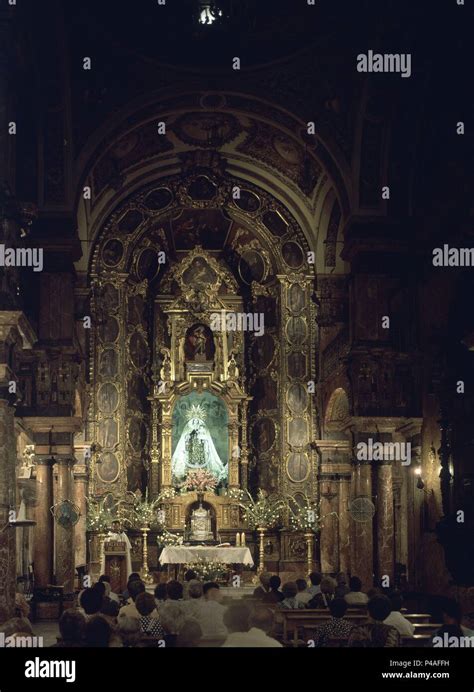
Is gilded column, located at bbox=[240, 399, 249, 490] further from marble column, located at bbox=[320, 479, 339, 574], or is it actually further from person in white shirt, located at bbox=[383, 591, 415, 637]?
person in white shirt, located at bbox=[383, 591, 415, 637]

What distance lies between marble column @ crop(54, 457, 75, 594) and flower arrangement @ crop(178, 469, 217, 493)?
25.3ft

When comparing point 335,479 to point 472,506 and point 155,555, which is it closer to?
point 155,555

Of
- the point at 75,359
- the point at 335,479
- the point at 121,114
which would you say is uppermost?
the point at 121,114

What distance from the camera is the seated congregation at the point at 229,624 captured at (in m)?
10.0

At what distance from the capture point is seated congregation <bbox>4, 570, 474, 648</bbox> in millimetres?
10008

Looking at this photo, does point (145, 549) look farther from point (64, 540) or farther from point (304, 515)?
point (64, 540)

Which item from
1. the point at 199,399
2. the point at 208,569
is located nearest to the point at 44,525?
the point at 208,569

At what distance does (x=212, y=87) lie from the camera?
24.0 m

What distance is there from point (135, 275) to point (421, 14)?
39.5ft

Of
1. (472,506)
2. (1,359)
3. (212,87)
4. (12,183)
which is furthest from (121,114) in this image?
(472,506)

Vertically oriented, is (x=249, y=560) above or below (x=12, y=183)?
below

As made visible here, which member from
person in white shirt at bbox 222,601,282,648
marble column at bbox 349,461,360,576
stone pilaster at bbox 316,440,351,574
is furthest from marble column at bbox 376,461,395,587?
person in white shirt at bbox 222,601,282,648

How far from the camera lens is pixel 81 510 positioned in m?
28.5

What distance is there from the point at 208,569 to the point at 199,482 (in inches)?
154
